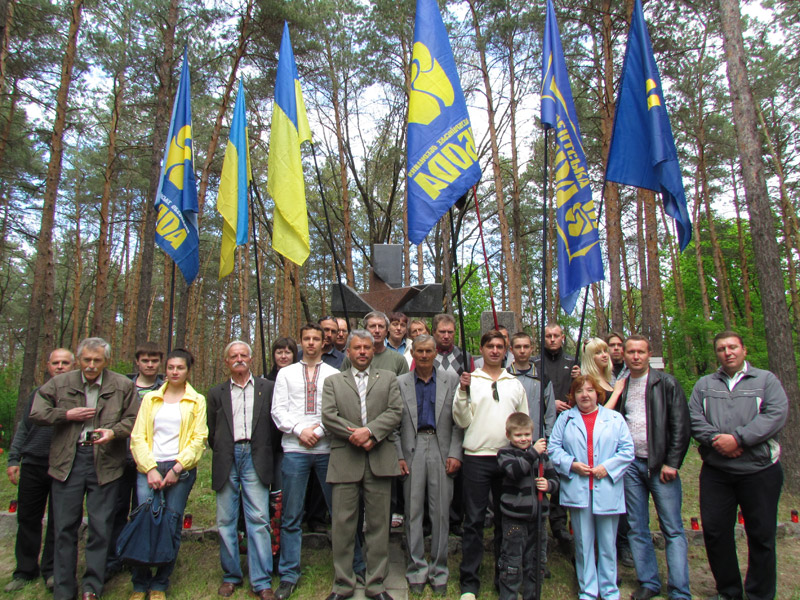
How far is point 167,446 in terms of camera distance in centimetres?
362

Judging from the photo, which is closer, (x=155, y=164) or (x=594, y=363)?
(x=594, y=363)

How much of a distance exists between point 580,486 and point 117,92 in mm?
15198

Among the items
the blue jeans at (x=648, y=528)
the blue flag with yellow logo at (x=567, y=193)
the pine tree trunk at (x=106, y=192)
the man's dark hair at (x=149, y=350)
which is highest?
the pine tree trunk at (x=106, y=192)

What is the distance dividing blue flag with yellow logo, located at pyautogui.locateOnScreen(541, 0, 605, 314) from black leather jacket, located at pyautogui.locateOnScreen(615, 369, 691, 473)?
881mm

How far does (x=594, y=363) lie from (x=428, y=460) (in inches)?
58.6

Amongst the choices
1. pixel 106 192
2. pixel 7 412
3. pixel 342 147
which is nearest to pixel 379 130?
pixel 342 147

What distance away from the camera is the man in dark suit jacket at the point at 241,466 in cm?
367

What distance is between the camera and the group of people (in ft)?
11.4

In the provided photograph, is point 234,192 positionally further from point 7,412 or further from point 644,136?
point 7,412

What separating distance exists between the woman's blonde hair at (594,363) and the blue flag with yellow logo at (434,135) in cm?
156

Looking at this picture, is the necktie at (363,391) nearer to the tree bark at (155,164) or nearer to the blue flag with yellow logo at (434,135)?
the blue flag with yellow logo at (434,135)

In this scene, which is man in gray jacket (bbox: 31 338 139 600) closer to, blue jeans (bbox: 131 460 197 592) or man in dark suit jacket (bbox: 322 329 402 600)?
blue jeans (bbox: 131 460 197 592)

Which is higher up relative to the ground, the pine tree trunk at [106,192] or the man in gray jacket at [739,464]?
the pine tree trunk at [106,192]

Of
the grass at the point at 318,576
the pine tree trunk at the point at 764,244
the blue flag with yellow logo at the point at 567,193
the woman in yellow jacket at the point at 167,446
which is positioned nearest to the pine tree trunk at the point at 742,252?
the pine tree trunk at the point at 764,244
